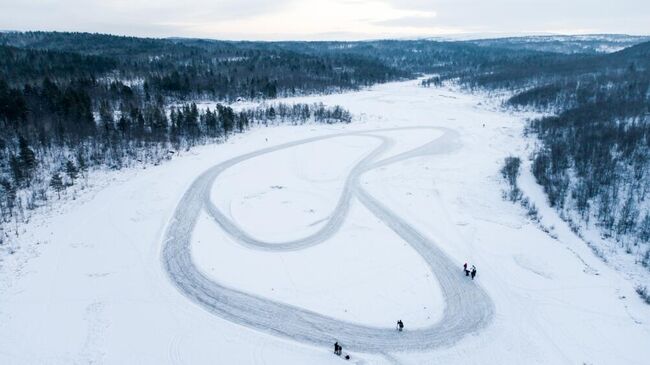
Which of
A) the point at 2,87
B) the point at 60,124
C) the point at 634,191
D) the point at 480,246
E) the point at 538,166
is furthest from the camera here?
the point at 2,87

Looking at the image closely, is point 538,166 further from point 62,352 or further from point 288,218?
point 62,352

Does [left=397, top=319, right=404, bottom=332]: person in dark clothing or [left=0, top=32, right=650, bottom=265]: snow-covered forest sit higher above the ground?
[left=0, top=32, right=650, bottom=265]: snow-covered forest

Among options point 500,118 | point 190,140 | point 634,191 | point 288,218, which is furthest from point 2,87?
point 500,118

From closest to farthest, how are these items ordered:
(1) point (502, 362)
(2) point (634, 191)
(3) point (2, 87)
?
(1) point (502, 362), (2) point (634, 191), (3) point (2, 87)

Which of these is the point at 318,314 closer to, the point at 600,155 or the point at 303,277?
the point at 303,277

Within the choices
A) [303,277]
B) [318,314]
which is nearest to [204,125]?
[303,277]

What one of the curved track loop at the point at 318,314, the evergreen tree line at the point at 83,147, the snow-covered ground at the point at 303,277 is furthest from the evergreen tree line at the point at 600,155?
the evergreen tree line at the point at 83,147

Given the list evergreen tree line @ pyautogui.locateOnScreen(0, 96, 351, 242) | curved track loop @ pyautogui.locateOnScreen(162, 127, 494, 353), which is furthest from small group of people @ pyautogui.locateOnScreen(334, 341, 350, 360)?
evergreen tree line @ pyautogui.locateOnScreen(0, 96, 351, 242)

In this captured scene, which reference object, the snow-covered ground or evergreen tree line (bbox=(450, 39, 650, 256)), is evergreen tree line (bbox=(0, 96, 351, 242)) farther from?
evergreen tree line (bbox=(450, 39, 650, 256))
